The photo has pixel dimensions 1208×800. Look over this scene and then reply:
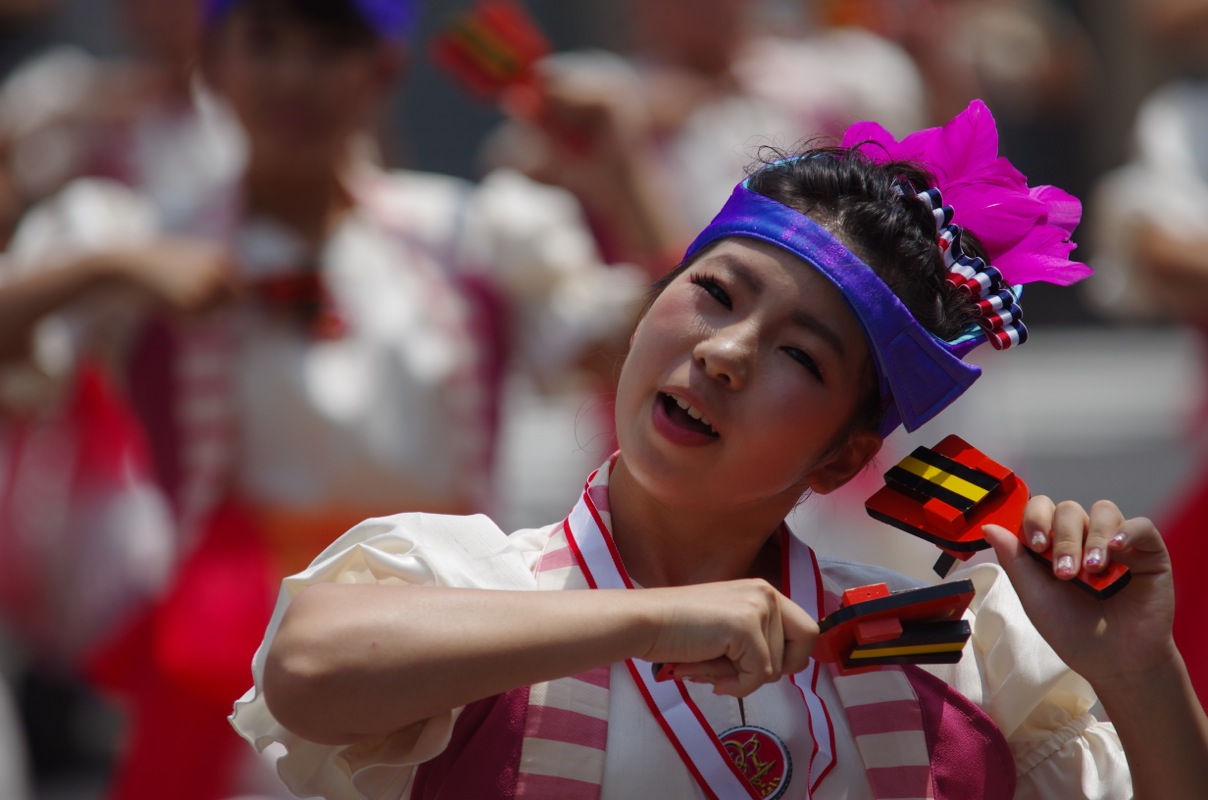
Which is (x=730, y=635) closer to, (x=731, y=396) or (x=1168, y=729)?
(x=731, y=396)

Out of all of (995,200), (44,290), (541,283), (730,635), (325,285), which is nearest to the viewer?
(730,635)

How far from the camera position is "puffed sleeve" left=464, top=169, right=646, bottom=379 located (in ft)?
11.3

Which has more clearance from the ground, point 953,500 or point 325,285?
point 953,500

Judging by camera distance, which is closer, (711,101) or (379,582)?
(379,582)

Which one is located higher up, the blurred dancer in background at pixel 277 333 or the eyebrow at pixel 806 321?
the eyebrow at pixel 806 321

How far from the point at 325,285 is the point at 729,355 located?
168 cm

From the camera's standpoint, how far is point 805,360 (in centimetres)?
180

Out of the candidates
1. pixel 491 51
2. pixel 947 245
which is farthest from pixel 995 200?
pixel 491 51

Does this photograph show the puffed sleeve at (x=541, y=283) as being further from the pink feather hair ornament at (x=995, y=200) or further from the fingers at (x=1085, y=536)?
the fingers at (x=1085, y=536)

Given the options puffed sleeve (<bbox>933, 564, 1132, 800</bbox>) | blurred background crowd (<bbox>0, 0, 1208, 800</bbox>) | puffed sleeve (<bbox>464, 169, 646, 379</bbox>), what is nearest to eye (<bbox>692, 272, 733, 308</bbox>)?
puffed sleeve (<bbox>933, 564, 1132, 800</bbox>)

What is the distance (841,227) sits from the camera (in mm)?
1847

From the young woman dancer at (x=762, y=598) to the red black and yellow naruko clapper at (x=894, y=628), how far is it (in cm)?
3

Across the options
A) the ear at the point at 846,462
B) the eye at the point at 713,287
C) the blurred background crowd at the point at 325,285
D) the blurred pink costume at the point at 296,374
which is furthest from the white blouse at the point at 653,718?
the blurred pink costume at the point at 296,374

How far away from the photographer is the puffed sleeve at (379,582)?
1.69 meters
